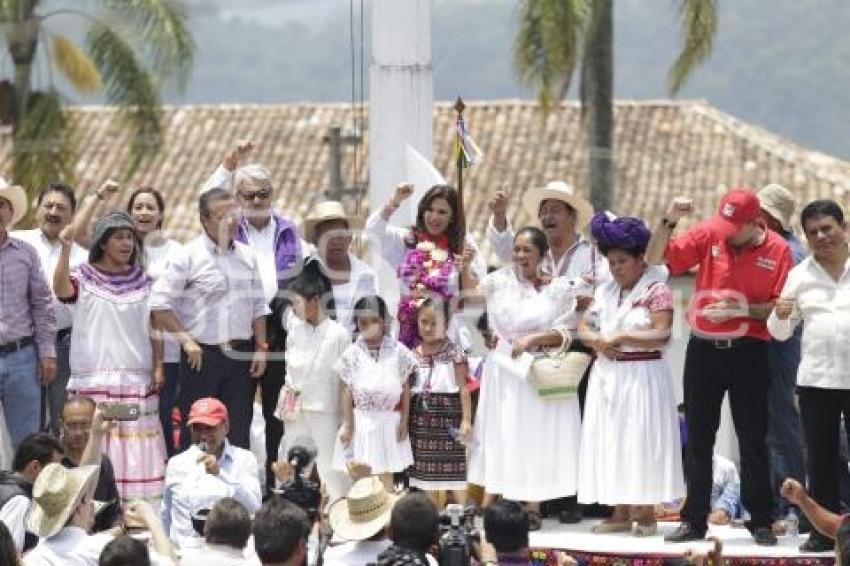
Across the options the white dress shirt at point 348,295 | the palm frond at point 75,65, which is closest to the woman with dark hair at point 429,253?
the white dress shirt at point 348,295

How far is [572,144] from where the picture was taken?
41969 millimetres

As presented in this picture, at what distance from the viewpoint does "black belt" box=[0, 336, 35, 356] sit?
1273 centimetres

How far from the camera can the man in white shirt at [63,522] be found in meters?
9.94

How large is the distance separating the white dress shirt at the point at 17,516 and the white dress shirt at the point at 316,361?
7.93 feet

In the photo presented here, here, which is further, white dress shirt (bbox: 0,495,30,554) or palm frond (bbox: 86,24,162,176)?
palm frond (bbox: 86,24,162,176)

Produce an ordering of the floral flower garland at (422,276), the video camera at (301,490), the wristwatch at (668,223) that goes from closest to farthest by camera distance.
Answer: the video camera at (301,490)
the wristwatch at (668,223)
the floral flower garland at (422,276)

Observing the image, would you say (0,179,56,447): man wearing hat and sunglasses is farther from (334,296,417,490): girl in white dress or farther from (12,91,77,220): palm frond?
(12,91,77,220): palm frond

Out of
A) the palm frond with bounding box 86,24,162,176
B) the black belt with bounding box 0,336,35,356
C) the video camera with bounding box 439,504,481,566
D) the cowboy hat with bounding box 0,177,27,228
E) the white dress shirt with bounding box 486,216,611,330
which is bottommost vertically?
the video camera with bounding box 439,504,481,566

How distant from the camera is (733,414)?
12.0 m

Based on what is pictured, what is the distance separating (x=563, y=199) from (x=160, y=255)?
2327mm

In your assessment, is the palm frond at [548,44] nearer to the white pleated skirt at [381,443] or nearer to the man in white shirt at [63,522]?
the white pleated skirt at [381,443]

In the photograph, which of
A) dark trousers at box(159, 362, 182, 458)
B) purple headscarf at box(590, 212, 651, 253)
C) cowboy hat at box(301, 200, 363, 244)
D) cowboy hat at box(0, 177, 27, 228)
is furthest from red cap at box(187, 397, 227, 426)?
purple headscarf at box(590, 212, 651, 253)

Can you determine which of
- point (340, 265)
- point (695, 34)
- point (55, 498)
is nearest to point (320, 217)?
point (340, 265)

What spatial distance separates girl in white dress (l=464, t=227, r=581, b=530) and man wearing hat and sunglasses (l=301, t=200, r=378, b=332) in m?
0.86
